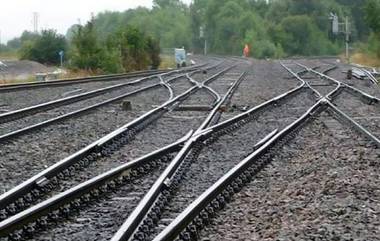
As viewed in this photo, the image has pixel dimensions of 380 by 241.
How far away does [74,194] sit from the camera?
6.44 meters

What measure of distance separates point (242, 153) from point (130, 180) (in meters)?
2.26

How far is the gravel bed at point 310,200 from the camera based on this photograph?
570 centimetres

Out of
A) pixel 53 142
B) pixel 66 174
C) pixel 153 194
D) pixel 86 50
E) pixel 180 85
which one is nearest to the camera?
pixel 153 194

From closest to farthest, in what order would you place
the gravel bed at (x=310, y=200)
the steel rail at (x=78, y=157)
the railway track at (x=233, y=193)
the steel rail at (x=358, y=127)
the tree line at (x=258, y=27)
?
the railway track at (x=233, y=193)
the gravel bed at (x=310, y=200)
the steel rail at (x=78, y=157)
the steel rail at (x=358, y=127)
the tree line at (x=258, y=27)

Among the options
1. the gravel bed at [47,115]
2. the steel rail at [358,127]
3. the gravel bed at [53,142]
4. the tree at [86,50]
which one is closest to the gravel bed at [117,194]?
the gravel bed at [53,142]

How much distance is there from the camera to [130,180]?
763cm

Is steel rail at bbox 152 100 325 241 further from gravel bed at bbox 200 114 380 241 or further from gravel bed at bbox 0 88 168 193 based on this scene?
gravel bed at bbox 0 88 168 193

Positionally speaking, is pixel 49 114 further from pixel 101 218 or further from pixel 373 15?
pixel 373 15

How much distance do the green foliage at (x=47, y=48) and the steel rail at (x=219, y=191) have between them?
1685 inches

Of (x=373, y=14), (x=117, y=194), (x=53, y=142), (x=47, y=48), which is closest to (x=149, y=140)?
(x=53, y=142)

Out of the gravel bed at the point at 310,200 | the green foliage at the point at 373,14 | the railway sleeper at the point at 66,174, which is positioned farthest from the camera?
the green foliage at the point at 373,14

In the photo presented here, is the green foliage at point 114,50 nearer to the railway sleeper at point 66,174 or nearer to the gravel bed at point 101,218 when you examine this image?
the railway sleeper at point 66,174

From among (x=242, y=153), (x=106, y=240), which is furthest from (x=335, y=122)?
(x=106, y=240)

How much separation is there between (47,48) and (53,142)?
1719 inches
